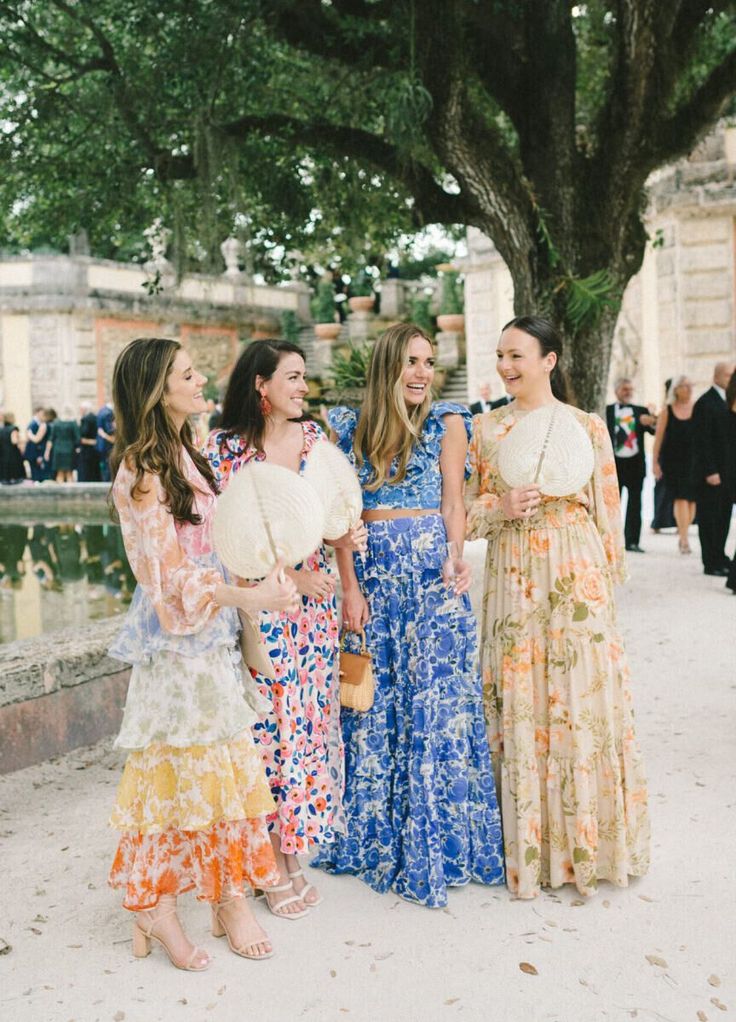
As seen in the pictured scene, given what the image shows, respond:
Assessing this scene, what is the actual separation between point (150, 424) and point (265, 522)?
57 centimetres

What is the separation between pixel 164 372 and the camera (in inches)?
125

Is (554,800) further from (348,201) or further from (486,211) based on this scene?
(348,201)

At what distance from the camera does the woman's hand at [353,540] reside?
3.47 metres

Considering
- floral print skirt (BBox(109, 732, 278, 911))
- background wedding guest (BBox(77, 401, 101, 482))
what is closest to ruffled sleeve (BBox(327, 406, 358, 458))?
floral print skirt (BBox(109, 732, 278, 911))

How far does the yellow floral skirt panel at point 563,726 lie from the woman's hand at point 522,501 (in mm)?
141

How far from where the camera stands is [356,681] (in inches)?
140

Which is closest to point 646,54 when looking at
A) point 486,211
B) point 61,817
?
point 486,211

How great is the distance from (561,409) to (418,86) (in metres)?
3.86

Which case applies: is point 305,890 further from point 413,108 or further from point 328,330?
point 328,330

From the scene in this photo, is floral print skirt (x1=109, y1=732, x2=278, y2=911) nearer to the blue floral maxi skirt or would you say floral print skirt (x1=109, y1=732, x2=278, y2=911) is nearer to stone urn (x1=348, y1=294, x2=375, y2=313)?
the blue floral maxi skirt

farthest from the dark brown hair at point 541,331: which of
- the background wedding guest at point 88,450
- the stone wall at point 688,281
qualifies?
the background wedding guest at point 88,450

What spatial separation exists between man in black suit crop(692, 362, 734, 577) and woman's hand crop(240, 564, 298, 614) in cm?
696

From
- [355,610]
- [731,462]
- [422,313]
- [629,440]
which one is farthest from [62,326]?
[355,610]

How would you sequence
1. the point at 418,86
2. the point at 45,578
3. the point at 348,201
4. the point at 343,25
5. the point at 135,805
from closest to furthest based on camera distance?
the point at 135,805
the point at 418,86
the point at 343,25
the point at 348,201
the point at 45,578
